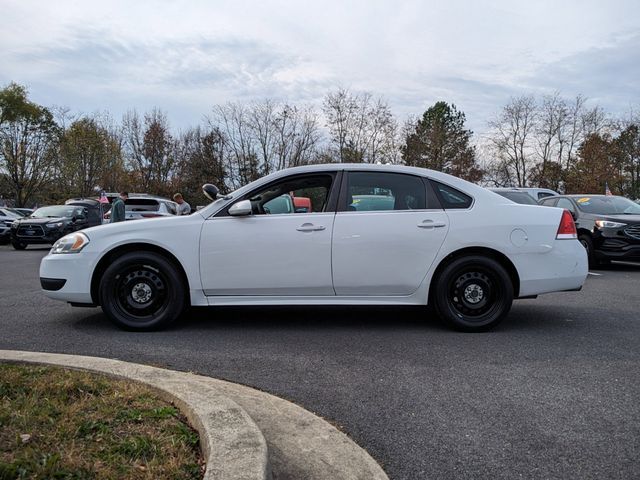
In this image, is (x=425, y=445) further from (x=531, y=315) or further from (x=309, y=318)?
(x=531, y=315)

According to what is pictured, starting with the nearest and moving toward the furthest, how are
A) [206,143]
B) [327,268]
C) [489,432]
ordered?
[489,432], [327,268], [206,143]

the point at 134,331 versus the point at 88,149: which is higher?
the point at 88,149

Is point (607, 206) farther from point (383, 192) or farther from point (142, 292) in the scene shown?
point (142, 292)

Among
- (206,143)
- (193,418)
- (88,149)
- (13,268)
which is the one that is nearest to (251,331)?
(193,418)

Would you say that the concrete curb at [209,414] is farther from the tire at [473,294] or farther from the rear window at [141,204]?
the rear window at [141,204]

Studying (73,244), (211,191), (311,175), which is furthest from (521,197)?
(73,244)

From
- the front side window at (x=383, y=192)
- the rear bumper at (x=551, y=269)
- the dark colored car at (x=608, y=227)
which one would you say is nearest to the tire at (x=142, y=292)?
the front side window at (x=383, y=192)

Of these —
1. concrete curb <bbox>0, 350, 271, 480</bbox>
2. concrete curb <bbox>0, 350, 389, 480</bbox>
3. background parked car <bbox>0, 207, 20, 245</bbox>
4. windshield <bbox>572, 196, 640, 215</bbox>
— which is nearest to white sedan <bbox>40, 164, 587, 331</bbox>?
concrete curb <bbox>0, 350, 271, 480</bbox>

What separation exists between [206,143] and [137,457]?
1423 inches

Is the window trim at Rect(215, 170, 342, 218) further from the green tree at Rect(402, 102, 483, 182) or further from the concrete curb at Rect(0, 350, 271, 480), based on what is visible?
the green tree at Rect(402, 102, 483, 182)

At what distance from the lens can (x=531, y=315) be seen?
6.34 metres

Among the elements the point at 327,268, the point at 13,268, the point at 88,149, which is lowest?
the point at 13,268

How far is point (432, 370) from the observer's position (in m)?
4.18

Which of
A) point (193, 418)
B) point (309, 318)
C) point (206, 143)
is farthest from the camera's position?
point (206, 143)
